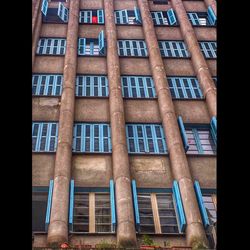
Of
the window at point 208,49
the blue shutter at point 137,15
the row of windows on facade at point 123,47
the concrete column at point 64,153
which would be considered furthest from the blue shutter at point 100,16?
the window at point 208,49

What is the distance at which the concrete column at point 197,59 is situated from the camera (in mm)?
21438

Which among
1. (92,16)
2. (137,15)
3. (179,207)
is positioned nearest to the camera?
(179,207)

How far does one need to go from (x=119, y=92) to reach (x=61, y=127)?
3.96 meters

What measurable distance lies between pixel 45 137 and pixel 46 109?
214 centimetres

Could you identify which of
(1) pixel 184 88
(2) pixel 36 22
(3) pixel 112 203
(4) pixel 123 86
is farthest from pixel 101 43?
(3) pixel 112 203

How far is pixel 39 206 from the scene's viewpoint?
18219mm

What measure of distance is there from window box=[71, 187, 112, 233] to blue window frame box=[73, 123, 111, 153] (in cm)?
238

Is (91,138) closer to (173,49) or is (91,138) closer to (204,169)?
(204,169)

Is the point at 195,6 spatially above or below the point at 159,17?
above

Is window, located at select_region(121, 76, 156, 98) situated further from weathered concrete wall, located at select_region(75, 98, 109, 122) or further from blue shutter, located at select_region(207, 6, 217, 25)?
blue shutter, located at select_region(207, 6, 217, 25)

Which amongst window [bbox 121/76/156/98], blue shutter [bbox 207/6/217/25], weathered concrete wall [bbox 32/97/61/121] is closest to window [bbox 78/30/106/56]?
window [bbox 121/76/156/98]

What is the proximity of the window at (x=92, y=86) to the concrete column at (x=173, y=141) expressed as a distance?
2.89m

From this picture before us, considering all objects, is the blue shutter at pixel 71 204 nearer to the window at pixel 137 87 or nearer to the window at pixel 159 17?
the window at pixel 137 87
